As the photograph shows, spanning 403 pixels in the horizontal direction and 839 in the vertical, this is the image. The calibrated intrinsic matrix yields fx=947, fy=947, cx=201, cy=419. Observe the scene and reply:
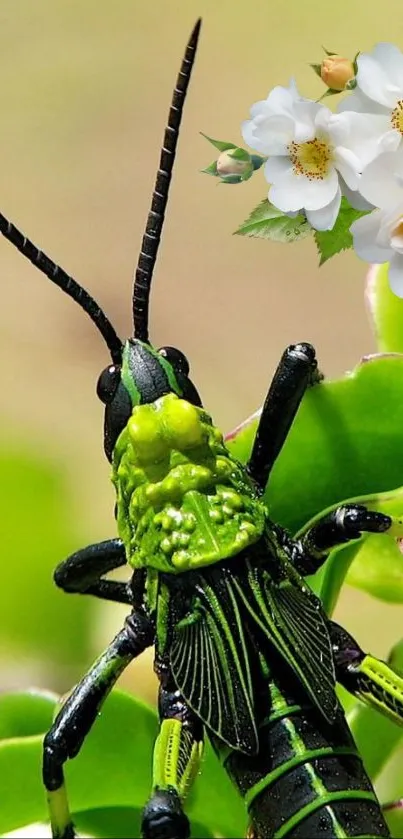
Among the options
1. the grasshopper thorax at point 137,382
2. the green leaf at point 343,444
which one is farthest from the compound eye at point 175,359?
the green leaf at point 343,444

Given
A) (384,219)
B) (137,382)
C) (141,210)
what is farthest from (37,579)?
(141,210)

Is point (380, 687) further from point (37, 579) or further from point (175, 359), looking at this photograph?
point (37, 579)

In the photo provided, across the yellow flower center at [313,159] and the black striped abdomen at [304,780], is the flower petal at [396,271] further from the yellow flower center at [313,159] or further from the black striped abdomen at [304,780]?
the black striped abdomen at [304,780]

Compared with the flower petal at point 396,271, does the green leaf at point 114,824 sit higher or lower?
lower

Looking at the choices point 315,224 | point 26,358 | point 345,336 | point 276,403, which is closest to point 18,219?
point 26,358

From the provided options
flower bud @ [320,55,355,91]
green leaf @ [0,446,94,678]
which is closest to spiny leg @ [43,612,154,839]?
green leaf @ [0,446,94,678]

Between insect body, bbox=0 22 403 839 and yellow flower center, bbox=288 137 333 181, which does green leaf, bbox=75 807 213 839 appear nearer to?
insect body, bbox=0 22 403 839
